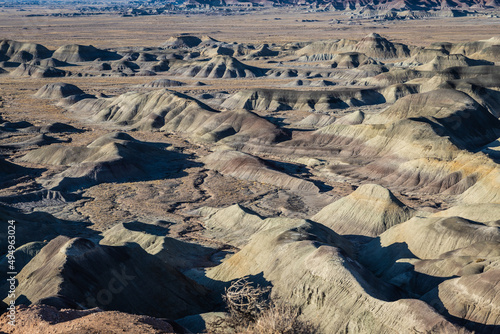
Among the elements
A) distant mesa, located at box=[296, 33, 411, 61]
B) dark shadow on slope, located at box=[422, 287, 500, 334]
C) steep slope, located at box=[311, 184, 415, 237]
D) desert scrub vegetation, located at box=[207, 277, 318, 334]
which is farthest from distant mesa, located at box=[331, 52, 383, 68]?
desert scrub vegetation, located at box=[207, 277, 318, 334]

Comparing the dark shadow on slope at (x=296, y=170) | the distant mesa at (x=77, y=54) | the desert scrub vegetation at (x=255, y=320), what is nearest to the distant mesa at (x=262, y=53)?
the distant mesa at (x=77, y=54)

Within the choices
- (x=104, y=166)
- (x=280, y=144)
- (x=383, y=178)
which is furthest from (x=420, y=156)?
(x=104, y=166)

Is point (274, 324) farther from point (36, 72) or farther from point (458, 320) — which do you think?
point (36, 72)

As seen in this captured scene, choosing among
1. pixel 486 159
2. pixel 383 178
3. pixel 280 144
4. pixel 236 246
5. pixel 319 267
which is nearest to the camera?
pixel 319 267

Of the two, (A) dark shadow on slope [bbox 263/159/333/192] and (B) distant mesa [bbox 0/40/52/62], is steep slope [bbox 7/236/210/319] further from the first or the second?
(B) distant mesa [bbox 0/40/52/62]

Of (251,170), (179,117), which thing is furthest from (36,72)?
(251,170)

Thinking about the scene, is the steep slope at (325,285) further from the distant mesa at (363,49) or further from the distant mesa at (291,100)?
the distant mesa at (363,49)

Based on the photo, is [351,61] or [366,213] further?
[351,61]

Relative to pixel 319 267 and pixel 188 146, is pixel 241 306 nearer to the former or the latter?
pixel 319 267
